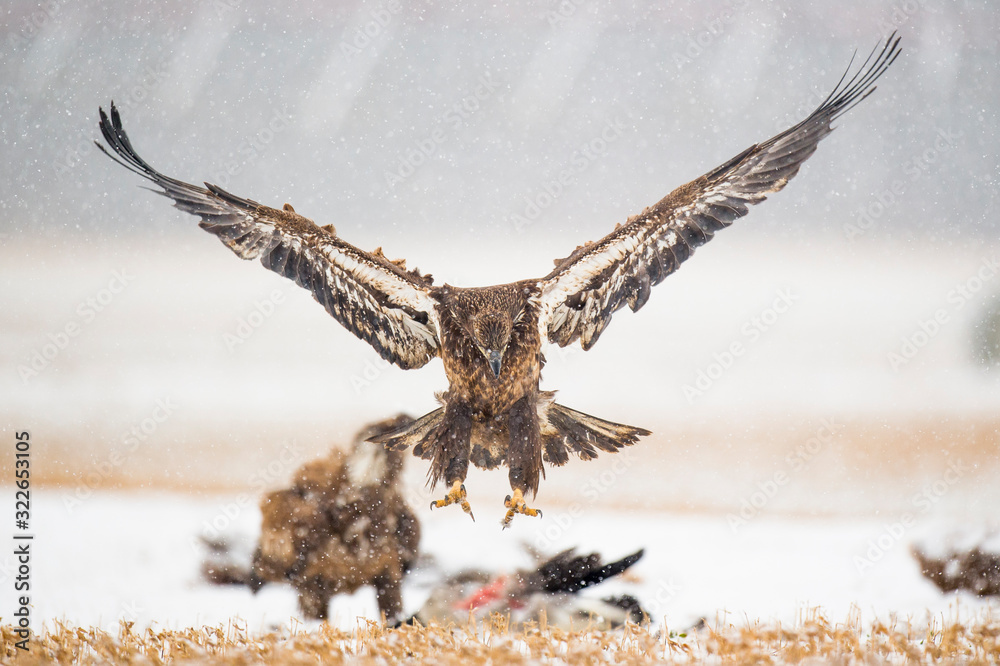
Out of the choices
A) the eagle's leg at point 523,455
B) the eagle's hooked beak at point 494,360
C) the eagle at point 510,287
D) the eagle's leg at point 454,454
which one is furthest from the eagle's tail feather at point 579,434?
the eagle's hooked beak at point 494,360

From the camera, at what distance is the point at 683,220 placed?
5434 mm

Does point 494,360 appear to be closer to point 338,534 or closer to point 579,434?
point 579,434

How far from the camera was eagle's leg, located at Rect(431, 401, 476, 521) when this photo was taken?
459 cm

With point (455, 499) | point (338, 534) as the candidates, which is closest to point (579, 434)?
point (455, 499)

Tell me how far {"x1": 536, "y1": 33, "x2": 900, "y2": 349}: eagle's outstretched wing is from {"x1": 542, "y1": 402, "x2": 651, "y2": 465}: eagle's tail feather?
760 mm

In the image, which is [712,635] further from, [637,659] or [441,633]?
[441,633]

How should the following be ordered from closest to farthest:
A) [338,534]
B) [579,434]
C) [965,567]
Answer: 1. [579,434]
2. [338,534]
3. [965,567]

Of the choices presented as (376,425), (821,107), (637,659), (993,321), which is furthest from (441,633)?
(993,321)

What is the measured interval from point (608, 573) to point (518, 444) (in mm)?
2552

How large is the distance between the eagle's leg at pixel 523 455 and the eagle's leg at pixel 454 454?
0.28m

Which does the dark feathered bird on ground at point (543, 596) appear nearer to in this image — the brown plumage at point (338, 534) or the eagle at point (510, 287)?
the brown plumage at point (338, 534)

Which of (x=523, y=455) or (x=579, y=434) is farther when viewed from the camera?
(x=579, y=434)

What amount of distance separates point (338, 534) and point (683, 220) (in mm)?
3757

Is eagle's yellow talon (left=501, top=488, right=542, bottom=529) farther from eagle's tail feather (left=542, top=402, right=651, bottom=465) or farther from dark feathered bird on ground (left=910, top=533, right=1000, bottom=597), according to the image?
dark feathered bird on ground (left=910, top=533, right=1000, bottom=597)
